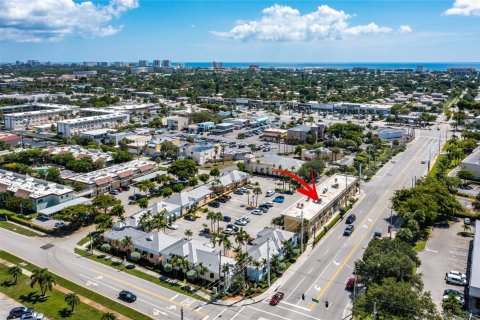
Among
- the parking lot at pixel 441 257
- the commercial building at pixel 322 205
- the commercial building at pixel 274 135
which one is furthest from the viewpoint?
the commercial building at pixel 274 135

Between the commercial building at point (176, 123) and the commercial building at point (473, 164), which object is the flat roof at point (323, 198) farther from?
the commercial building at point (176, 123)

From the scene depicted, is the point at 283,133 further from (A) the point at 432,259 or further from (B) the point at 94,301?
(B) the point at 94,301

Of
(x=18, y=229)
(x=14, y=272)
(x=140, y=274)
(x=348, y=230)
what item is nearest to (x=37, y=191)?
(x=18, y=229)

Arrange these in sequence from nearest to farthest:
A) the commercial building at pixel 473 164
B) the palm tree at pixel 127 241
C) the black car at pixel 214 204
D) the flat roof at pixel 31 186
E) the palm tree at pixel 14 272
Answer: the palm tree at pixel 14 272, the palm tree at pixel 127 241, the flat roof at pixel 31 186, the black car at pixel 214 204, the commercial building at pixel 473 164

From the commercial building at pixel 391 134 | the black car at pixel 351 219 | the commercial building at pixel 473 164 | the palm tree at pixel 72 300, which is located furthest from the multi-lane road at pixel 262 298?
the commercial building at pixel 391 134

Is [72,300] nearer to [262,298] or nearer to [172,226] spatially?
[262,298]

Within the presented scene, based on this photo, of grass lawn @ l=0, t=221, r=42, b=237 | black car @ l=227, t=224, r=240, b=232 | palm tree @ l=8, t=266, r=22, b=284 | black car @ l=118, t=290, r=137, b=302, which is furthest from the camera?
black car @ l=227, t=224, r=240, b=232

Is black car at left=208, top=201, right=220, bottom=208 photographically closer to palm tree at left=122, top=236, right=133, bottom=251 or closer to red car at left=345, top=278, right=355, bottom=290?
palm tree at left=122, top=236, right=133, bottom=251

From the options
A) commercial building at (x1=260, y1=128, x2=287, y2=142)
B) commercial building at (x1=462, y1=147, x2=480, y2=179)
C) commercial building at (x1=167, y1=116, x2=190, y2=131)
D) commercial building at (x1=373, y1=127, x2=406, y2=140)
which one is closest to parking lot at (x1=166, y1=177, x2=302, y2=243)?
commercial building at (x1=462, y1=147, x2=480, y2=179)
